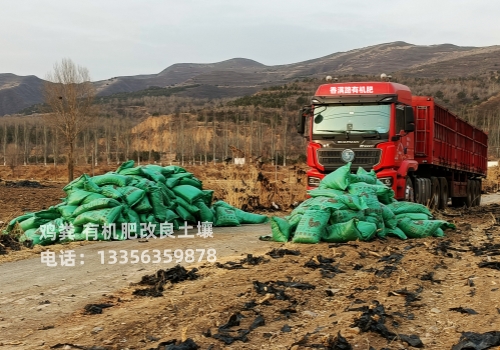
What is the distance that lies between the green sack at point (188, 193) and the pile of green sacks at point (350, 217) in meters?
2.40

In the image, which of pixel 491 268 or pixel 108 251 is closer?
pixel 491 268

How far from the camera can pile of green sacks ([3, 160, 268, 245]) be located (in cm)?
932

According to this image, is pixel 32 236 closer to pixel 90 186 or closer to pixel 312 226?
pixel 90 186

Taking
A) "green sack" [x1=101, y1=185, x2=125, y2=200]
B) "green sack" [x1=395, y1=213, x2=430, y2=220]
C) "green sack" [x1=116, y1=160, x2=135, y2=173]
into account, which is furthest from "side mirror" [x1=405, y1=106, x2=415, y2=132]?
"green sack" [x1=101, y1=185, x2=125, y2=200]

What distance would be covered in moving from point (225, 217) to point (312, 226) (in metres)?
3.39

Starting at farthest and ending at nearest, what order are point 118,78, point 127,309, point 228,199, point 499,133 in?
point 118,78
point 499,133
point 228,199
point 127,309

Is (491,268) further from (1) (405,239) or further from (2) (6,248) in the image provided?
(2) (6,248)

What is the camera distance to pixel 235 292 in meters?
5.30

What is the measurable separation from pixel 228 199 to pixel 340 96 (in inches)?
162

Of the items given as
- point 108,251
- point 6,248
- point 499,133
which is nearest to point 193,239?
point 108,251

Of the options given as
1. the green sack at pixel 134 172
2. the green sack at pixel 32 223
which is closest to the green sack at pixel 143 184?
the green sack at pixel 134 172

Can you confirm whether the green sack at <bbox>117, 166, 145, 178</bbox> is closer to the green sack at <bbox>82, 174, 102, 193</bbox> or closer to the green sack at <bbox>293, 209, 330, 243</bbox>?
the green sack at <bbox>82, 174, 102, 193</bbox>

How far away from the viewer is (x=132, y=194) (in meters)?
9.62

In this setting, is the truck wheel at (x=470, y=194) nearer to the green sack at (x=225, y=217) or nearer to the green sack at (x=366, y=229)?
the green sack at (x=225, y=217)
